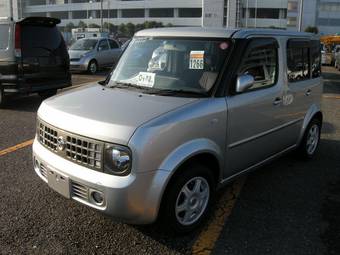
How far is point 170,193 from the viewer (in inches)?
133

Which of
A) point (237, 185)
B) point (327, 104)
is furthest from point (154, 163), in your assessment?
point (327, 104)

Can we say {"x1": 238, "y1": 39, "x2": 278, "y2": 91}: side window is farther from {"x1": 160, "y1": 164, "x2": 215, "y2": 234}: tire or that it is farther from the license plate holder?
the license plate holder

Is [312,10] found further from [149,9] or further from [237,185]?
[237,185]

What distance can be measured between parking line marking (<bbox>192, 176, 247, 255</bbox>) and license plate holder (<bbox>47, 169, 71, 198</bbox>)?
1.19 metres

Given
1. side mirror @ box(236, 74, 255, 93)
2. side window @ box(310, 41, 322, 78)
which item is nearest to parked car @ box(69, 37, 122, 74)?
side window @ box(310, 41, 322, 78)

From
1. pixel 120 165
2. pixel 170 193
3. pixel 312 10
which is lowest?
pixel 170 193

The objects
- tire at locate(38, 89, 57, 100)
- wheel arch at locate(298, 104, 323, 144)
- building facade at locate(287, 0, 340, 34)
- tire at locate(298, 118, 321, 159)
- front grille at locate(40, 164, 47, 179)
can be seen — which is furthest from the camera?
building facade at locate(287, 0, 340, 34)

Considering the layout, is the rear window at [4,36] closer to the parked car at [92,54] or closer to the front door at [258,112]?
the front door at [258,112]

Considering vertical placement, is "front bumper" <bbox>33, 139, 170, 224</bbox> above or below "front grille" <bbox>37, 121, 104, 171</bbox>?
below

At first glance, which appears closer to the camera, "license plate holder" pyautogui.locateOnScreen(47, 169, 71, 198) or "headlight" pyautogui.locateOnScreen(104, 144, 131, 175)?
"headlight" pyautogui.locateOnScreen(104, 144, 131, 175)

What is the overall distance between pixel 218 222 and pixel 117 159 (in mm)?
1355

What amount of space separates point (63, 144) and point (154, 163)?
861 millimetres

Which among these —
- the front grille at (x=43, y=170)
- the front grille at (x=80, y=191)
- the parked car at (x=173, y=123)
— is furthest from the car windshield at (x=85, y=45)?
the front grille at (x=80, y=191)

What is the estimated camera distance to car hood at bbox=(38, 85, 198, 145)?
319cm
